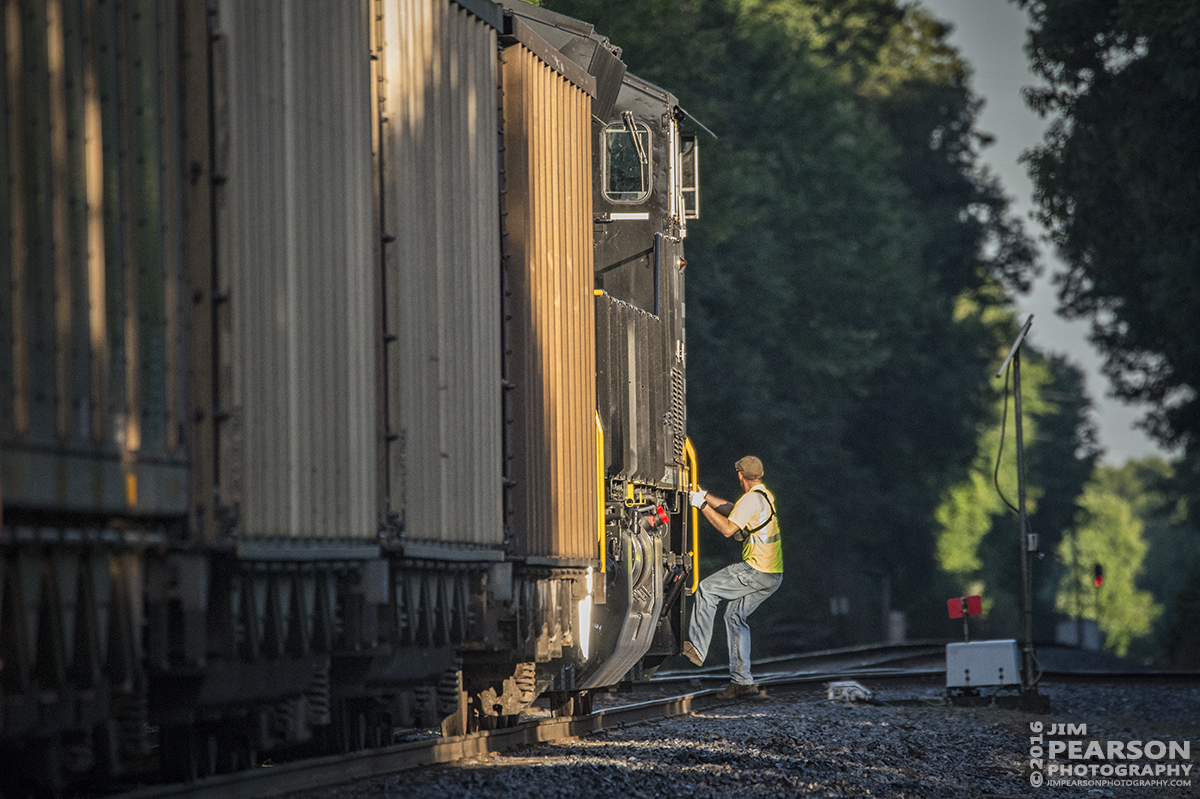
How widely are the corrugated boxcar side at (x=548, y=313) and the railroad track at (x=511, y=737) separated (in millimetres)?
1341

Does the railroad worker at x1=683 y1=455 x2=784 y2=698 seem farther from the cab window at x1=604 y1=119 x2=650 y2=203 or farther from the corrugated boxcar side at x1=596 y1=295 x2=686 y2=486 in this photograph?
the cab window at x1=604 y1=119 x2=650 y2=203

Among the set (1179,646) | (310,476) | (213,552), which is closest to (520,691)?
(310,476)

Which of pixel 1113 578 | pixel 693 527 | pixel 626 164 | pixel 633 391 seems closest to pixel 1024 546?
pixel 693 527

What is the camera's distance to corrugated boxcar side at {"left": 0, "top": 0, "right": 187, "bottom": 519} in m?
6.10

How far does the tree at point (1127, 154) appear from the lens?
33.4m

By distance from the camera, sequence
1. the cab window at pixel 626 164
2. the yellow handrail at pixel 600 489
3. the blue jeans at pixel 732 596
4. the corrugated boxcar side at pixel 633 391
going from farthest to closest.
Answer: the blue jeans at pixel 732 596 → the cab window at pixel 626 164 → the corrugated boxcar side at pixel 633 391 → the yellow handrail at pixel 600 489

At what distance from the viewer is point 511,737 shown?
12.1 metres

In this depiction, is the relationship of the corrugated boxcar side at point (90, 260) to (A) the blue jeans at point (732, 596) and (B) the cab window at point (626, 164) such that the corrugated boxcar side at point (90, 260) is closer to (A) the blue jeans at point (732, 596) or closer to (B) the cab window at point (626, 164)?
(B) the cab window at point (626, 164)

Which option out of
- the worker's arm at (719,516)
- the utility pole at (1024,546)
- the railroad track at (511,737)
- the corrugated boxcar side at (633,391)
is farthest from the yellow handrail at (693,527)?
the utility pole at (1024,546)

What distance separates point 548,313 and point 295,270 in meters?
4.04

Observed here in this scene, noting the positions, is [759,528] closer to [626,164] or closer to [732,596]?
[732,596]

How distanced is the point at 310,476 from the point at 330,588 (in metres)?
0.81

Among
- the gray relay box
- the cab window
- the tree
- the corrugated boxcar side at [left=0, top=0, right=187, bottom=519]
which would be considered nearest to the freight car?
the corrugated boxcar side at [left=0, top=0, right=187, bottom=519]

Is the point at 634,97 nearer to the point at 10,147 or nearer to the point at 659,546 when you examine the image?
the point at 659,546
